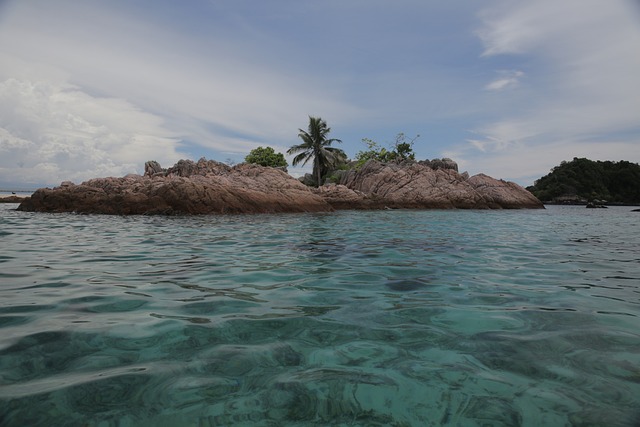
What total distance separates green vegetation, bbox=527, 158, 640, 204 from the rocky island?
4049 cm

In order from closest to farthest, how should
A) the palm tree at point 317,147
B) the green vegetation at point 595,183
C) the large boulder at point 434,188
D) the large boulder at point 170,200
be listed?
the large boulder at point 170,200 < the large boulder at point 434,188 < the palm tree at point 317,147 < the green vegetation at point 595,183

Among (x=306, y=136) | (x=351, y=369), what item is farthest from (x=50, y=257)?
(x=306, y=136)

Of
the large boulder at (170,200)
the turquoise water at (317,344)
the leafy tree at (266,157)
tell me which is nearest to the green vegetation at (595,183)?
the leafy tree at (266,157)

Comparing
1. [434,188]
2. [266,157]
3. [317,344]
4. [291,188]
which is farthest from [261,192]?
[266,157]

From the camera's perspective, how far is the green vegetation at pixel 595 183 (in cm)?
6150

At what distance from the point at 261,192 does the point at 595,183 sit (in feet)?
228

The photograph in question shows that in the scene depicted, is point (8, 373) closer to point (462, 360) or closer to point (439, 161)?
point (462, 360)

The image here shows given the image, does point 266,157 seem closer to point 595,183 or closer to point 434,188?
point 434,188

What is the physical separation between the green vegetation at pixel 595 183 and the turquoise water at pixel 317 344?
229 feet

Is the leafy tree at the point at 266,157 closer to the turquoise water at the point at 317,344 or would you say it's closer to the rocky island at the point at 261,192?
the rocky island at the point at 261,192

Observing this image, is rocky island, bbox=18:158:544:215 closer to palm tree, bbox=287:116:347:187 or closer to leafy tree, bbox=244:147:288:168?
palm tree, bbox=287:116:347:187

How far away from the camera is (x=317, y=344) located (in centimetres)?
228

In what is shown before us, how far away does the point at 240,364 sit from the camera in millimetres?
2002

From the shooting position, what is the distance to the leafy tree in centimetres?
4406
